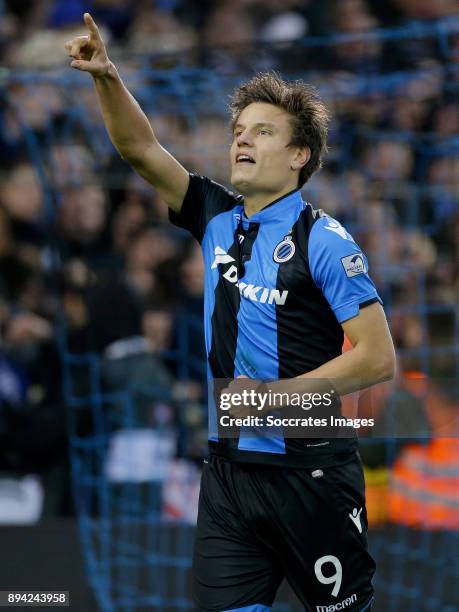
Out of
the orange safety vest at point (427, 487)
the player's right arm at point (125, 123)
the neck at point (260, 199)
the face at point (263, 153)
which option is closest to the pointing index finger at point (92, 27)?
the player's right arm at point (125, 123)

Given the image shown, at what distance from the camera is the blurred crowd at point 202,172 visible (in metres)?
5.39

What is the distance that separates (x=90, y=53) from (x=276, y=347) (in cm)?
107

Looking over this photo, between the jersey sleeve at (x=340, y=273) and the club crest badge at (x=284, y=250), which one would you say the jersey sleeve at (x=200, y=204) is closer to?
the club crest badge at (x=284, y=250)

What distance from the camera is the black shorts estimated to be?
11.2 ft

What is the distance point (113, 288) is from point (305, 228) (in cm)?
221

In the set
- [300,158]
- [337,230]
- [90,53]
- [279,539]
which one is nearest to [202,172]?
[300,158]

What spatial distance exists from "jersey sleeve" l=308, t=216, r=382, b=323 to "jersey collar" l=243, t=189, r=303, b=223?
17cm

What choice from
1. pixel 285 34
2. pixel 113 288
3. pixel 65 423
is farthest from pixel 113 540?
pixel 285 34

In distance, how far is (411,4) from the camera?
7.43 m

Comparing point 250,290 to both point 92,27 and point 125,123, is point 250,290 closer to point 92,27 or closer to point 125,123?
point 125,123

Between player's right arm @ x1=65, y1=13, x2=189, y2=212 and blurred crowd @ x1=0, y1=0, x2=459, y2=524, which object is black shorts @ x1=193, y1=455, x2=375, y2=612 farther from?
blurred crowd @ x1=0, y1=0, x2=459, y2=524

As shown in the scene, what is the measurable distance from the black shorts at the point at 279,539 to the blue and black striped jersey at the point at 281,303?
2.8 inches

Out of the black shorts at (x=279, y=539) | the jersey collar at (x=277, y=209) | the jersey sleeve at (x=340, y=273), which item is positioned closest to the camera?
the jersey sleeve at (x=340, y=273)

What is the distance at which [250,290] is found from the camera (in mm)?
3451
